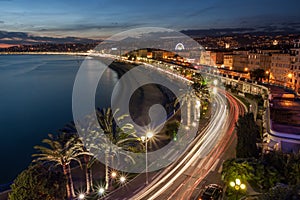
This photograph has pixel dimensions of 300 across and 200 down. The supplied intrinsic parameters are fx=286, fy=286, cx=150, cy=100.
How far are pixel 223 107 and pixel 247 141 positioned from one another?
647 inches

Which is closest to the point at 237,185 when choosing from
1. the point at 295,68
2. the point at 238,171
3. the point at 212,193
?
the point at 238,171

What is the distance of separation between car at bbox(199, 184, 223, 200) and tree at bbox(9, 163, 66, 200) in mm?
7669

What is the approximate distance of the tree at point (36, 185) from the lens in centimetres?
1444

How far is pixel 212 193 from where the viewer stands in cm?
1445

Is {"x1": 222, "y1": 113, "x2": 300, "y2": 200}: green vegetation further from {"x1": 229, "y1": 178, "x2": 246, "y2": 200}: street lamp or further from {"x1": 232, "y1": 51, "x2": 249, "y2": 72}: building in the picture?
{"x1": 232, "y1": 51, "x2": 249, "y2": 72}: building

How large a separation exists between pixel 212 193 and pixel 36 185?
352 inches

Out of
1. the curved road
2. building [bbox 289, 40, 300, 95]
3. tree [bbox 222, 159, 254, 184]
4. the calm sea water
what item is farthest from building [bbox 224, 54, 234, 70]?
tree [bbox 222, 159, 254, 184]

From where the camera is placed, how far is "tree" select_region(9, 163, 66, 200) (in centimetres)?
1444

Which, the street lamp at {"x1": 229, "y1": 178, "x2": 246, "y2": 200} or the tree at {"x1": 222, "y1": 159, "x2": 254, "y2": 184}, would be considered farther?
the tree at {"x1": 222, "y1": 159, "x2": 254, "y2": 184}

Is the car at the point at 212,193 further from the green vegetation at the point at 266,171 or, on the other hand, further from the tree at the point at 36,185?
the tree at the point at 36,185

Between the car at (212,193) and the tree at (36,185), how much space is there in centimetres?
767

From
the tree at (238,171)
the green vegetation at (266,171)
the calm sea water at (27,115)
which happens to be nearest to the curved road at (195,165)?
the tree at (238,171)

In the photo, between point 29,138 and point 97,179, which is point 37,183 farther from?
point 29,138

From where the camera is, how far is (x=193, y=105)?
116 feet
